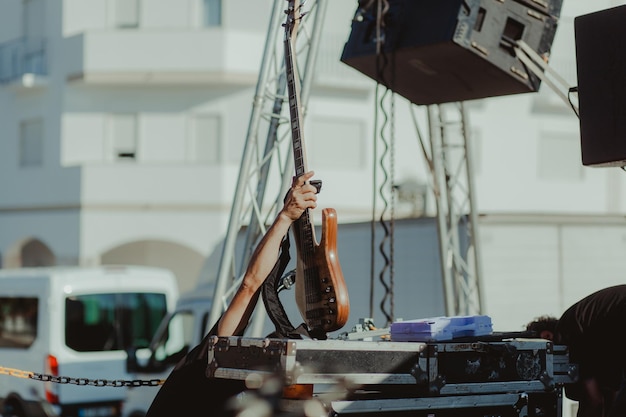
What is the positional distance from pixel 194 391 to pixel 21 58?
75.8ft

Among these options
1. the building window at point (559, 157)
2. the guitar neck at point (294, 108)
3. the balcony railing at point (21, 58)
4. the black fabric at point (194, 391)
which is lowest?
the black fabric at point (194, 391)

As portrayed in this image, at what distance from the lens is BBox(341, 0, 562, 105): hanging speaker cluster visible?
6.61 metres

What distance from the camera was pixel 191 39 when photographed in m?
24.1

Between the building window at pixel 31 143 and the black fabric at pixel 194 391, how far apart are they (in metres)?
22.1

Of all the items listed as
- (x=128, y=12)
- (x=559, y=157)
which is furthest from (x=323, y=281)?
(x=559, y=157)

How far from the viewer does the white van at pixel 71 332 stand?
1210cm

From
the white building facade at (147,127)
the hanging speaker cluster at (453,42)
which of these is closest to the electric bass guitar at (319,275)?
the hanging speaker cluster at (453,42)

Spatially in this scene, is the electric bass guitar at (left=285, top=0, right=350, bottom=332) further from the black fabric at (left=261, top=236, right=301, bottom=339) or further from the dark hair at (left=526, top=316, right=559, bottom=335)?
the dark hair at (left=526, top=316, right=559, bottom=335)

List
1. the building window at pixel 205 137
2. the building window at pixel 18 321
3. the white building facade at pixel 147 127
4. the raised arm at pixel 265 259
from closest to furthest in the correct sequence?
the raised arm at pixel 265 259 < the building window at pixel 18 321 < the white building facade at pixel 147 127 < the building window at pixel 205 137

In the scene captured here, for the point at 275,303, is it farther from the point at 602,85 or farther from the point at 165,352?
the point at 165,352

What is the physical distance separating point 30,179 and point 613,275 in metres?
18.0

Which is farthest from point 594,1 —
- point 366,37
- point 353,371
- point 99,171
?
point 353,371

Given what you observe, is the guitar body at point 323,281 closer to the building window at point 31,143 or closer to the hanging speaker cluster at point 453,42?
the hanging speaker cluster at point 453,42

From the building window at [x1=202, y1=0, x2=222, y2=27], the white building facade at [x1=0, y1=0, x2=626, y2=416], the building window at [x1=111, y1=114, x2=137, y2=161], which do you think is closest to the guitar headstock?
the white building facade at [x1=0, y1=0, x2=626, y2=416]
